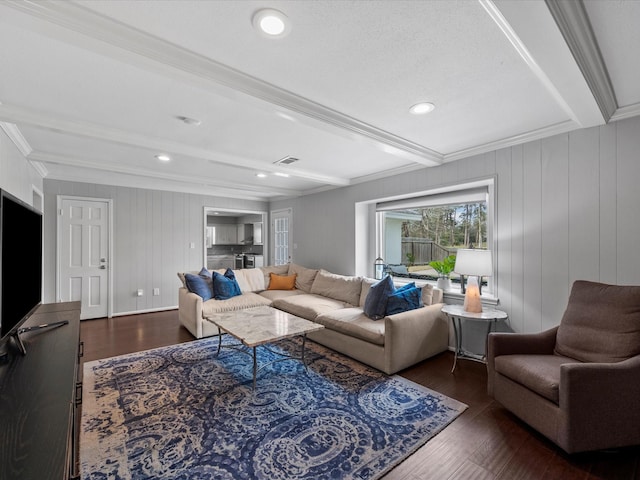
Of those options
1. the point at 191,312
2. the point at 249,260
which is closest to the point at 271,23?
the point at 191,312

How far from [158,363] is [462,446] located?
2.91m

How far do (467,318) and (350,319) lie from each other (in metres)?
1.19

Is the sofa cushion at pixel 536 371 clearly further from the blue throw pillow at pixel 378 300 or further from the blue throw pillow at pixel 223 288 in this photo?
the blue throw pillow at pixel 223 288

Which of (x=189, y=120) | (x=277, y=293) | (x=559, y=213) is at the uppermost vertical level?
(x=189, y=120)

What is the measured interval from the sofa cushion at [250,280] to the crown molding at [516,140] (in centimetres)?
359

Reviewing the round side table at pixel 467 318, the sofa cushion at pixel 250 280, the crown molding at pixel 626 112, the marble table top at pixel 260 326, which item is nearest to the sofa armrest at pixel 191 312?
the marble table top at pixel 260 326

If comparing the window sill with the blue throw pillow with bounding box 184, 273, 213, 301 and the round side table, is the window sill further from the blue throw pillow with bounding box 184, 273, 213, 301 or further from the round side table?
the blue throw pillow with bounding box 184, 273, 213, 301

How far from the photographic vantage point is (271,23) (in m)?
1.44

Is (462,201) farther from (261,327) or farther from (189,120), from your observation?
(189,120)

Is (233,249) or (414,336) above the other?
(233,249)

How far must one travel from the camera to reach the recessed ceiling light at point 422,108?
2281mm

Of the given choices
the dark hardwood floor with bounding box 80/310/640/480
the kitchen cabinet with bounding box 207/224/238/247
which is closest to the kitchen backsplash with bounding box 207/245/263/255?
the kitchen cabinet with bounding box 207/224/238/247

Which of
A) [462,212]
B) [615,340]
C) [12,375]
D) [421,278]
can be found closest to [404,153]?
[462,212]

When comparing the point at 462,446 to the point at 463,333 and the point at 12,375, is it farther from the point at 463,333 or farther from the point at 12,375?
the point at 12,375
